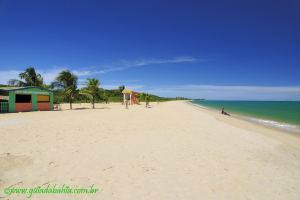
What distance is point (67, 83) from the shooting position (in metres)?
30.5

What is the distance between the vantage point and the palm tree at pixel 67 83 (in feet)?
98.5

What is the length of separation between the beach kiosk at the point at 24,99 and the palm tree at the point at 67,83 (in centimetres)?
426

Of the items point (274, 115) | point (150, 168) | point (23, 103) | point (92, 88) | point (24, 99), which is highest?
point (92, 88)

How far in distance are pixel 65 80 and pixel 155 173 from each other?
28.7 metres

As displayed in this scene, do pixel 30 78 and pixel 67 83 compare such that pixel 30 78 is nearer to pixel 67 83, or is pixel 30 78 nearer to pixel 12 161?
pixel 67 83

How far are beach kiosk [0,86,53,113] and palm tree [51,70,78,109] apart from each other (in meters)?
4.26

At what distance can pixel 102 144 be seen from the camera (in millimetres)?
7938

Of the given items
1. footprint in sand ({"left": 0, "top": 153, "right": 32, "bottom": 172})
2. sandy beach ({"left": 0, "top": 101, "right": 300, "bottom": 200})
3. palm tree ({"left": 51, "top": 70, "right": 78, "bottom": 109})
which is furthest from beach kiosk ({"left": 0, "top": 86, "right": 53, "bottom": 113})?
footprint in sand ({"left": 0, "top": 153, "right": 32, "bottom": 172})

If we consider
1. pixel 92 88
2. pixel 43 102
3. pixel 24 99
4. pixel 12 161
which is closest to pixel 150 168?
pixel 12 161

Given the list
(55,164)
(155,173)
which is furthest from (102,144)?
(155,173)

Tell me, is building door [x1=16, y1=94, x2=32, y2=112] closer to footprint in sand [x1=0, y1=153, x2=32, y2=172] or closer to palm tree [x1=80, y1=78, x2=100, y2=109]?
palm tree [x1=80, y1=78, x2=100, y2=109]

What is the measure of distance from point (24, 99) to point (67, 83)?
7886 millimetres

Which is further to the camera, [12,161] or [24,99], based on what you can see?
[24,99]

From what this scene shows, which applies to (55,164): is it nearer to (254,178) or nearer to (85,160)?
(85,160)
